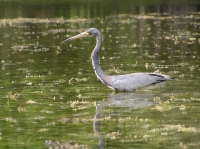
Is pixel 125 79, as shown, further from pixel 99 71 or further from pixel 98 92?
pixel 98 92

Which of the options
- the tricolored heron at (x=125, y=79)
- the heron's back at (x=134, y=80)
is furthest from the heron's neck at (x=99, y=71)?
the heron's back at (x=134, y=80)

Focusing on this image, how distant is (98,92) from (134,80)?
37.8 inches

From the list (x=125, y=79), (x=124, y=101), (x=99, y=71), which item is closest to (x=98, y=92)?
(x=99, y=71)

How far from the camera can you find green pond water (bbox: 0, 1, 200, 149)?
11945mm

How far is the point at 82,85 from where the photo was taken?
1819cm

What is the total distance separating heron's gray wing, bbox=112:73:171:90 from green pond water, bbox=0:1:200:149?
178 millimetres

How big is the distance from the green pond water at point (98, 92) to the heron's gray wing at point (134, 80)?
0.18m

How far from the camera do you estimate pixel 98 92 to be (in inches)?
673

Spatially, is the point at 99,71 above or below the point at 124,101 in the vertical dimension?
above

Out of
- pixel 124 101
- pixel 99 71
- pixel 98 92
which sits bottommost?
pixel 124 101

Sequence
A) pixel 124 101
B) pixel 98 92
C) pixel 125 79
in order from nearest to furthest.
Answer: pixel 124 101 < pixel 125 79 < pixel 98 92

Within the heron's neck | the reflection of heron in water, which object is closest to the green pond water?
the reflection of heron in water

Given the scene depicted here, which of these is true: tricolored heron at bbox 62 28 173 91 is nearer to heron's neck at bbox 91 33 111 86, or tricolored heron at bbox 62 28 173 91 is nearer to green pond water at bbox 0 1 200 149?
heron's neck at bbox 91 33 111 86

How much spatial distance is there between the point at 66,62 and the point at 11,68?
7.42 ft
